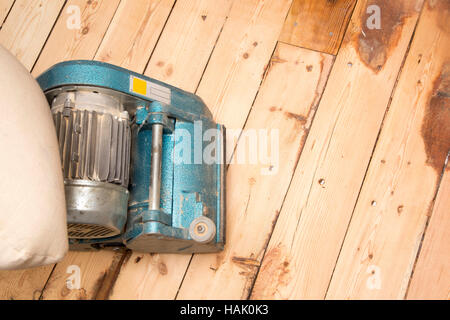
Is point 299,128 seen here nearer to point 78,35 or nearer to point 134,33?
point 134,33

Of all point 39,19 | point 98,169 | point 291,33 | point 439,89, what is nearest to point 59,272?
point 98,169

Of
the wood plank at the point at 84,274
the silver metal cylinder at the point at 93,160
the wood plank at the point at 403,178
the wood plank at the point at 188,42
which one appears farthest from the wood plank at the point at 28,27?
the wood plank at the point at 403,178

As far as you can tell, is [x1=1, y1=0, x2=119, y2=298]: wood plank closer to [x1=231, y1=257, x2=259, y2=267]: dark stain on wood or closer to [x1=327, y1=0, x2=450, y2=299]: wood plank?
[x1=231, y1=257, x2=259, y2=267]: dark stain on wood

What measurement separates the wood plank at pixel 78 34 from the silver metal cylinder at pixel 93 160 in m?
0.44

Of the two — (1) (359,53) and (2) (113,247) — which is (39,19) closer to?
(2) (113,247)

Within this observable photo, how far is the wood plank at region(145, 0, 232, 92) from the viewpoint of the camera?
4.63 feet

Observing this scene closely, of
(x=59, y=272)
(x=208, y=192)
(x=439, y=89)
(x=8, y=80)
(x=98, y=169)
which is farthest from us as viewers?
(x=439, y=89)

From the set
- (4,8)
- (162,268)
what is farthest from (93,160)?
(4,8)

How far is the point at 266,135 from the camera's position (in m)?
1.36

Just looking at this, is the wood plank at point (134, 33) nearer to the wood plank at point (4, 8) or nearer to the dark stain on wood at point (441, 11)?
the wood plank at point (4, 8)

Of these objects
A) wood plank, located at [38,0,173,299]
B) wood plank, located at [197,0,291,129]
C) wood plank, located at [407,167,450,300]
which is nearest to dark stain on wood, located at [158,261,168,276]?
wood plank, located at [38,0,173,299]

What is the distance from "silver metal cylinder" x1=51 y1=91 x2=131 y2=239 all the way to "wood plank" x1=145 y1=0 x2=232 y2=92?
1.25ft

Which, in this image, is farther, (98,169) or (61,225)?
(98,169)

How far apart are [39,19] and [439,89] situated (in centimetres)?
125
